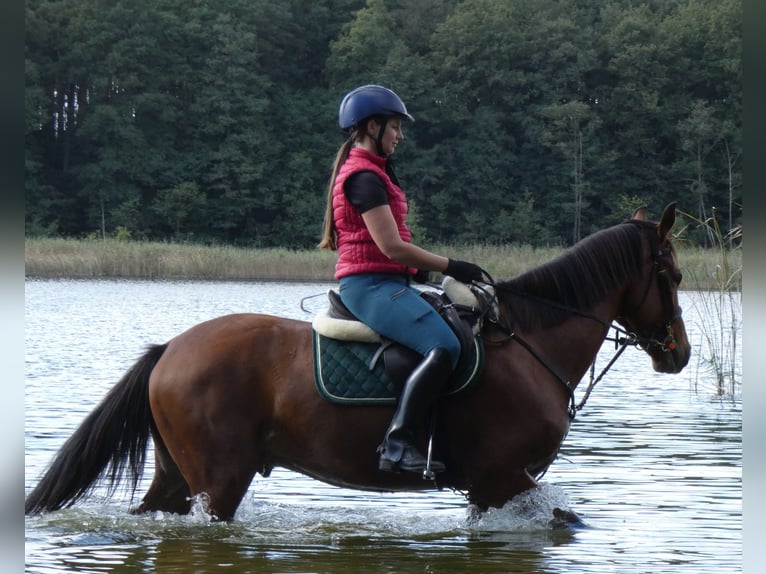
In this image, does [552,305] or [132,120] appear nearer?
[552,305]

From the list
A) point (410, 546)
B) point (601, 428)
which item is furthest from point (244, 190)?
point (410, 546)

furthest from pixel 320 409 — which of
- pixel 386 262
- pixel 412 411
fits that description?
pixel 386 262

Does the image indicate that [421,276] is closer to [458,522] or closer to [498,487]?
[498,487]

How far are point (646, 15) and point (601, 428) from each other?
62635mm

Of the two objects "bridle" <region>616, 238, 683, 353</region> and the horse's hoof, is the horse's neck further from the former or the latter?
the horse's hoof

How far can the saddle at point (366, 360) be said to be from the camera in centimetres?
545

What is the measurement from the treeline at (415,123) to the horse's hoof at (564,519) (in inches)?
2110

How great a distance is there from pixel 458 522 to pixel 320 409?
1.56 meters

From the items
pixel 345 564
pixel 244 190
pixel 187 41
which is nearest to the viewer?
pixel 345 564

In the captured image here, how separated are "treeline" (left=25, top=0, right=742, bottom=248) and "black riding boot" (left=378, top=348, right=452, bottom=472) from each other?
2139 inches

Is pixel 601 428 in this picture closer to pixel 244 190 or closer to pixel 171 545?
pixel 171 545

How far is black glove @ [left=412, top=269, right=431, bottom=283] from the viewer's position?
577 cm

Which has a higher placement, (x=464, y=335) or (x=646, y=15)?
(x=646, y=15)

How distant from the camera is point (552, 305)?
235 inches
